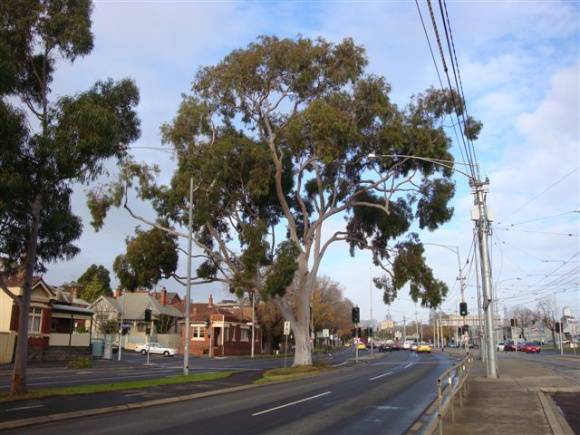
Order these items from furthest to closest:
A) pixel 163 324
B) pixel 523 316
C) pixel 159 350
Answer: pixel 523 316 < pixel 163 324 < pixel 159 350

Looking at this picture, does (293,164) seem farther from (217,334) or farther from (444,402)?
(217,334)

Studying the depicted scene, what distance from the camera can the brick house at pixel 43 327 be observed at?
1643 inches

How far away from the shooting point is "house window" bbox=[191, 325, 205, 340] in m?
73.3

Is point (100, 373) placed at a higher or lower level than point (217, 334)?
lower

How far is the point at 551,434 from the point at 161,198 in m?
27.9

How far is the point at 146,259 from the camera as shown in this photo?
120ft

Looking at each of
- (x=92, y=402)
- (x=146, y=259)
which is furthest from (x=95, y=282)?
(x=92, y=402)

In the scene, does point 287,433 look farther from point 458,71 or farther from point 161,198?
→ point 161,198

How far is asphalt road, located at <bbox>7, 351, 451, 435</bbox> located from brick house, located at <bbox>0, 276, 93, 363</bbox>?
1030 inches

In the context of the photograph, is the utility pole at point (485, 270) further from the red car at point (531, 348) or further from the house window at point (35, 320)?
the red car at point (531, 348)

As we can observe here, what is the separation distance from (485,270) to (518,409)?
37.6 ft

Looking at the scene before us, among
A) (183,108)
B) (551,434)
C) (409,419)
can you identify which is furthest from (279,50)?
(551,434)

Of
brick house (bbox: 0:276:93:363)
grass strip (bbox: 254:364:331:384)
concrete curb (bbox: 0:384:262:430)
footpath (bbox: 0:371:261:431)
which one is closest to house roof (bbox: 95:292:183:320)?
brick house (bbox: 0:276:93:363)

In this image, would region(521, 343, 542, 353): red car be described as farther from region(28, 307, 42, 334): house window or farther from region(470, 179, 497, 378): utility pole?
region(28, 307, 42, 334): house window
